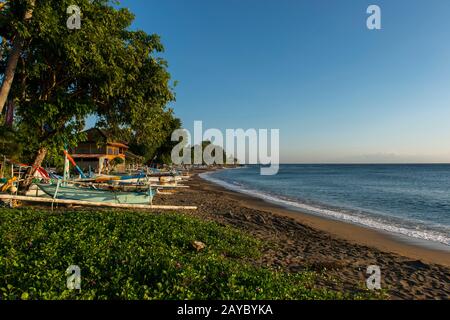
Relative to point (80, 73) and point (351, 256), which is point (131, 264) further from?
point (80, 73)

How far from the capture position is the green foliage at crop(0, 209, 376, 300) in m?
5.42

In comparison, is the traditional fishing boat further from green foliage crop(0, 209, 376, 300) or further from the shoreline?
the shoreline

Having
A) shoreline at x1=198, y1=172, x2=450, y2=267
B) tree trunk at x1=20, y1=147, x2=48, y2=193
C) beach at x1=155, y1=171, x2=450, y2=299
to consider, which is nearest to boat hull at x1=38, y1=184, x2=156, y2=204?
tree trunk at x1=20, y1=147, x2=48, y2=193

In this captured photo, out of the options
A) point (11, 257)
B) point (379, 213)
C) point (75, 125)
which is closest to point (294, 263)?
point (11, 257)

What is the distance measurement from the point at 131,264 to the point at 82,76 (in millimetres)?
10622

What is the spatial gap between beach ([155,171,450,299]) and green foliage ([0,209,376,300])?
0.98 m

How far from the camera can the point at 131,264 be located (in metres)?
6.68

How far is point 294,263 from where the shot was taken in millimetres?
8773

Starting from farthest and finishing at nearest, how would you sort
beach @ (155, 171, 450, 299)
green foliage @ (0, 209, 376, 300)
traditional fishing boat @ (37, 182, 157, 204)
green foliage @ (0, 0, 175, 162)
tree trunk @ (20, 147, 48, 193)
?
traditional fishing boat @ (37, 182, 157, 204) → tree trunk @ (20, 147, 48, 193) → green foliage @ (0, 0, 175, 162) → beach @ (155, 171, 450, 299) → green foliage @ (0, 209, 376, 300)

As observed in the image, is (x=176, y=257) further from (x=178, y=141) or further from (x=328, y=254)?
(x=178, y=141)

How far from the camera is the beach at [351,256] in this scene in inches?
301

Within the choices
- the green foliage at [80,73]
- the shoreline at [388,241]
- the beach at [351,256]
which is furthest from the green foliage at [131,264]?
the shoreline at [388,241]

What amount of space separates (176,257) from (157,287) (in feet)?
5.65

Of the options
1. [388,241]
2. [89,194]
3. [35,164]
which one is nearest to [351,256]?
[388,241]
